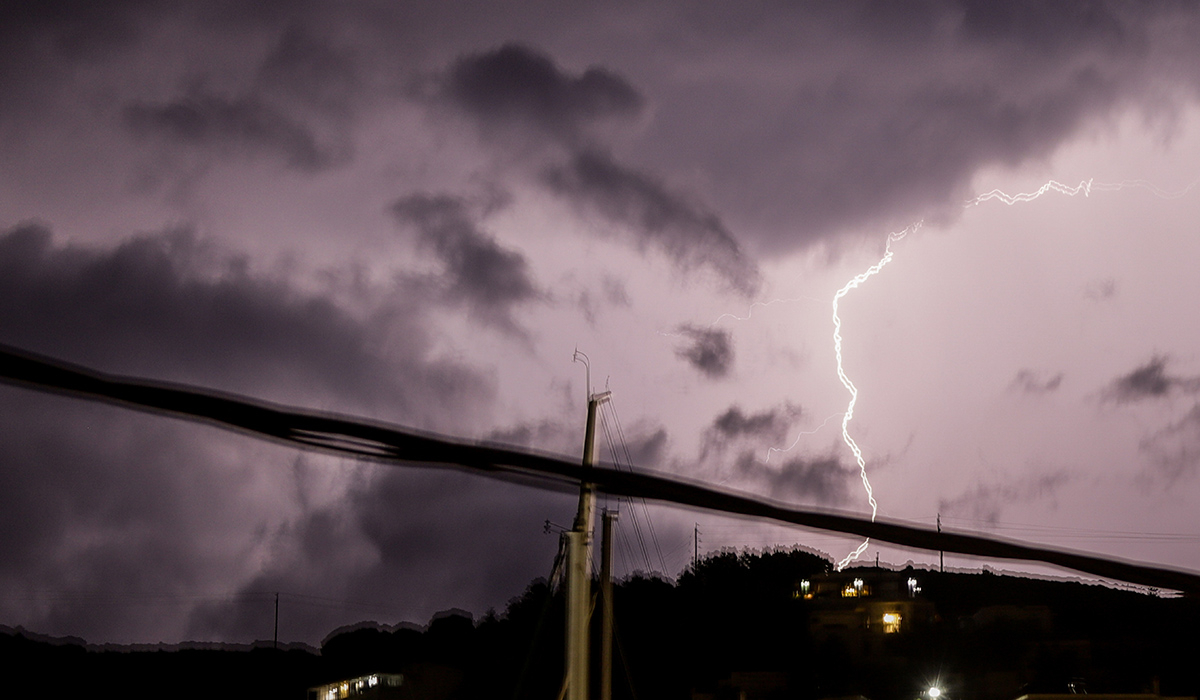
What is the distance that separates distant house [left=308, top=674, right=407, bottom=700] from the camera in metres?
41.3

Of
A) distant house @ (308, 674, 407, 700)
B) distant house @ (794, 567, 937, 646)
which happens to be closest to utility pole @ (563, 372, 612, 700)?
distant house @ (308, 674, 407, 700)

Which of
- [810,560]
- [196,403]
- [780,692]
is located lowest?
[780,692]

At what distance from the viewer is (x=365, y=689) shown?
44.7 metres

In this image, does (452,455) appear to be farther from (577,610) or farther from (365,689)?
(365,689)

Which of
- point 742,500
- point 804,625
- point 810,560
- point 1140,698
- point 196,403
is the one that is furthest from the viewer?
point 810,560

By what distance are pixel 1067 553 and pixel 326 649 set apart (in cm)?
7287

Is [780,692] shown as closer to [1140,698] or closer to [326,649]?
[1140,698]

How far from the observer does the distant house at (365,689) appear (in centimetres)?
4130

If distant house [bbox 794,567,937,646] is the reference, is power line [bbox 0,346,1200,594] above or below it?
below

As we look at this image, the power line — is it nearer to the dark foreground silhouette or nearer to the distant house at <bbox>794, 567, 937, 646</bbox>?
the dark foreground silhouette

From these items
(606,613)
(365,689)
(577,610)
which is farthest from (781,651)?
(577,610)

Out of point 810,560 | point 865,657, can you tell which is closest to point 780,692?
point 865,657

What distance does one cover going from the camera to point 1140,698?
25.2 m

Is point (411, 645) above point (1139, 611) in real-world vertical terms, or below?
below
